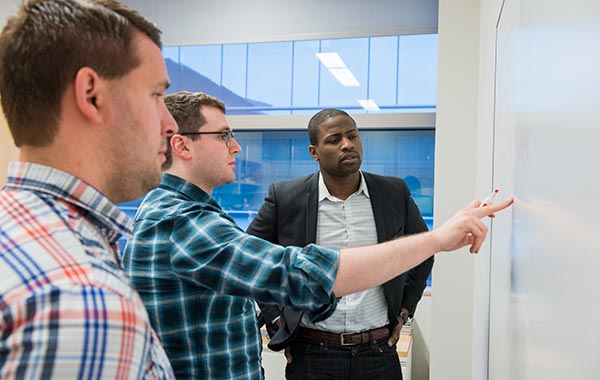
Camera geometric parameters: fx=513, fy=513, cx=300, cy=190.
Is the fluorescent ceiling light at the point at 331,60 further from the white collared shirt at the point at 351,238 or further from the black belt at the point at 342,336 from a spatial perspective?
the black belt at the point at 342,336

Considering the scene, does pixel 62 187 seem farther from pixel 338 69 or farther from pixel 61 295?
pixel 338 69

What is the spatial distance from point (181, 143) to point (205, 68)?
2394mm

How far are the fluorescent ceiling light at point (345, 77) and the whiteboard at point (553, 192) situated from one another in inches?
82.4

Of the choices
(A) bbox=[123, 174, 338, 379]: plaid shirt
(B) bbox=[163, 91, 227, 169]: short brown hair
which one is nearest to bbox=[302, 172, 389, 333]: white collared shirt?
(A) bbox=[123, 174, 338, 379]: plaid shirt

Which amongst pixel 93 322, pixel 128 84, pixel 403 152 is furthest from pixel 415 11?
pixel 93 322

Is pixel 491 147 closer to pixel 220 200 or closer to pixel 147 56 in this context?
pixel 147 56

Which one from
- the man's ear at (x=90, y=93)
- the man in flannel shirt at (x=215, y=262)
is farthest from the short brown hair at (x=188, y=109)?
the man's ear at (x=90, y=93)

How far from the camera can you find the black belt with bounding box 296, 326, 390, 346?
182 centimetres

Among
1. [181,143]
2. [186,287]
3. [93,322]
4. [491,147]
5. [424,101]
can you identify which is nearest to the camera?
[93,322]

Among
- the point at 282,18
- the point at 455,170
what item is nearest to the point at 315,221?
the point at 455,170

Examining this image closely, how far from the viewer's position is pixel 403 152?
10.4 feet

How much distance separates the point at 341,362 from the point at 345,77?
6.48 ft

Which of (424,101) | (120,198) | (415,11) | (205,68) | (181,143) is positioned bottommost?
(120,198)

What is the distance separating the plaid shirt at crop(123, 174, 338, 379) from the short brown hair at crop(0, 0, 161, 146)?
43 cm
